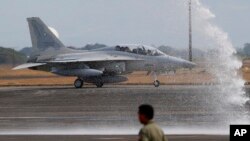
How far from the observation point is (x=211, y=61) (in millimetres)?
30797

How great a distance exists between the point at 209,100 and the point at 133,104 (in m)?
3.76

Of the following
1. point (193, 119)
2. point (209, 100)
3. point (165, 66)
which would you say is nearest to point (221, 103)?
point (209, 100)

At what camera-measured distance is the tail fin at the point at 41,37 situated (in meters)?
51.2

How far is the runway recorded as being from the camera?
18.7m

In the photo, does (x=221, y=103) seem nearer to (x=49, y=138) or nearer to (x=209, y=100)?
(x=209, y=100)

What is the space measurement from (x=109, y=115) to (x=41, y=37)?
27895 millimetres

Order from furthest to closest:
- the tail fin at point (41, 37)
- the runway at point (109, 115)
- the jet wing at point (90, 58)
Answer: the tail fin at point (41, 37), the jet wing at point (90, 58), the runway at point (109, 115)

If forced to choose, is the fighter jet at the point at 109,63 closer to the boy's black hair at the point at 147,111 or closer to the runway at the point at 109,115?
the runway at the point at 109,115

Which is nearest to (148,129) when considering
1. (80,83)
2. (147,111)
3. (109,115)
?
(147,111)

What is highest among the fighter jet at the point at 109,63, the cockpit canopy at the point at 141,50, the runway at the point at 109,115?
the cockpit canopy at the point at 141,50

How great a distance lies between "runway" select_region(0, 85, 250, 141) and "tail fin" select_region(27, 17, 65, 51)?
A: 607 inches

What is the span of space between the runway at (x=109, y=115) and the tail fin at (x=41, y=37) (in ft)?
50.5

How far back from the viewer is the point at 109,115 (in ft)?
80.1

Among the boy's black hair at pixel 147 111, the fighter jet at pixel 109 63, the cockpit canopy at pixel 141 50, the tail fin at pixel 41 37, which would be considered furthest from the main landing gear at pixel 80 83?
the boy's black hair at pixel 147 111
